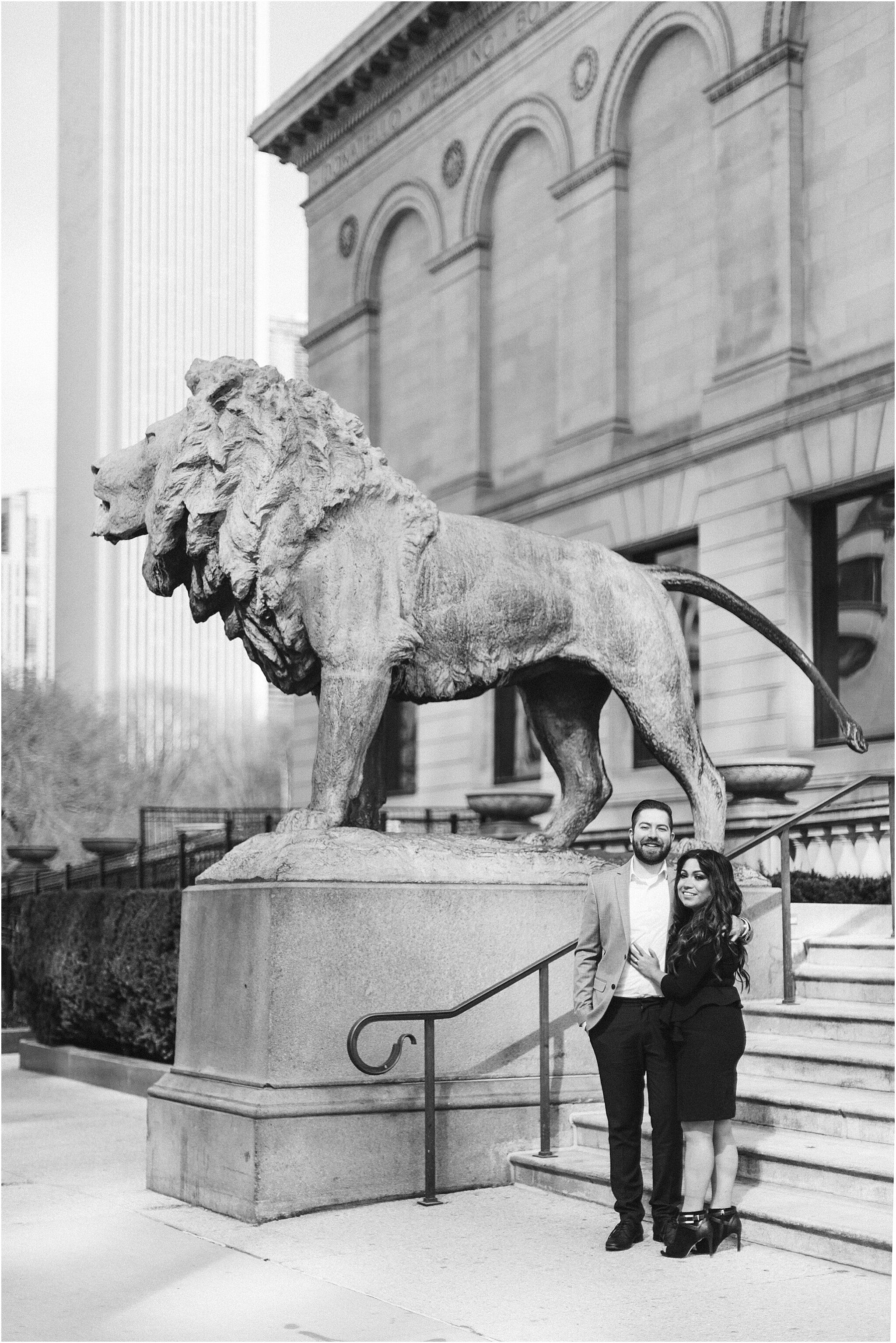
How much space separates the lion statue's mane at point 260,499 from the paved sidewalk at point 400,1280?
300cm

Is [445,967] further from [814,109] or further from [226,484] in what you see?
[814,109]

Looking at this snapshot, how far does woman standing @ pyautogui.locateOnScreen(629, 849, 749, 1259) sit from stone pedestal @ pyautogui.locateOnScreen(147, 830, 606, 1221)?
1994 mm

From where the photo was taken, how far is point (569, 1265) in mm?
7090

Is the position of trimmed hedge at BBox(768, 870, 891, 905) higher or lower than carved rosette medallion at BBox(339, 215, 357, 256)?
lower

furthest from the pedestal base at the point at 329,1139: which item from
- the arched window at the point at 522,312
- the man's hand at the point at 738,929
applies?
the arched window at the point at 522,312

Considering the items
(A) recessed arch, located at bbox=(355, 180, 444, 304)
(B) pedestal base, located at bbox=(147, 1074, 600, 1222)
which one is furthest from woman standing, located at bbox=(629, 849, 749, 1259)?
(A) recessed arch, located at bbox=(355, 180, 444, 304)

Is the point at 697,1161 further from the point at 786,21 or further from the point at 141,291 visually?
the point at 141,291

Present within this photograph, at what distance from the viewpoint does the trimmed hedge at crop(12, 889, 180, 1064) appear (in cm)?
1519

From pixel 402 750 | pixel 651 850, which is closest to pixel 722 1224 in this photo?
pixel 651 850

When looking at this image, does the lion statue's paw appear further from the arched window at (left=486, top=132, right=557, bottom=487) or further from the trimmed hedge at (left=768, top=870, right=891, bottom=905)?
the arched window at (left=486, top=132, right=557, bottom=487)

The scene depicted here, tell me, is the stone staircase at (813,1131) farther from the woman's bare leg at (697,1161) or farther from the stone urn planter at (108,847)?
the stone urn planter at (108,847)

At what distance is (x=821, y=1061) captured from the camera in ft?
29.1

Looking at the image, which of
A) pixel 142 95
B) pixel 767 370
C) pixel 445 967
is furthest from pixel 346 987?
pixel 142 95

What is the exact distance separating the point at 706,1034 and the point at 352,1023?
7.46 ft
